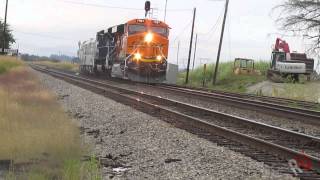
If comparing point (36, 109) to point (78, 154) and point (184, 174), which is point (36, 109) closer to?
point (78, 154)

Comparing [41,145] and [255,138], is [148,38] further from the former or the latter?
[255,138]

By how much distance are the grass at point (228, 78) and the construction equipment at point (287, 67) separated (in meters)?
1.40

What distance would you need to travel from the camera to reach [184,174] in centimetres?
716

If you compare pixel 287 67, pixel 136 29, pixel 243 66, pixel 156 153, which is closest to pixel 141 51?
pixel 136 29

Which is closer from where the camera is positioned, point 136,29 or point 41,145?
point 41,145

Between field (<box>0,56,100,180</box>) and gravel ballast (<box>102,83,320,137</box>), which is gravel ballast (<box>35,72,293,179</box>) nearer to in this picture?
field (<box>0,56,100,180</box>)

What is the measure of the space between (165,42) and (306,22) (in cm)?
1222

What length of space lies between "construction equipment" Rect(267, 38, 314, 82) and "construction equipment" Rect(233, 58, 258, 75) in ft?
10.1

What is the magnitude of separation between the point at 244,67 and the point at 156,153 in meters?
40.3

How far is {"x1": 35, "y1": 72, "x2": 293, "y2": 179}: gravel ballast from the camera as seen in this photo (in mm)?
7266

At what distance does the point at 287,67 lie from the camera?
40.0 m

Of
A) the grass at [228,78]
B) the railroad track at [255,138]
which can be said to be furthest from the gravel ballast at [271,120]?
the grass at [228,78]

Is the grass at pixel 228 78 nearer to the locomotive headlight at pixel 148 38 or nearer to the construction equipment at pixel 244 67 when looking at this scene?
the construction equipment at pixel 244 67

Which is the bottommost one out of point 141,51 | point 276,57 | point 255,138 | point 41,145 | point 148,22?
point 41,145
